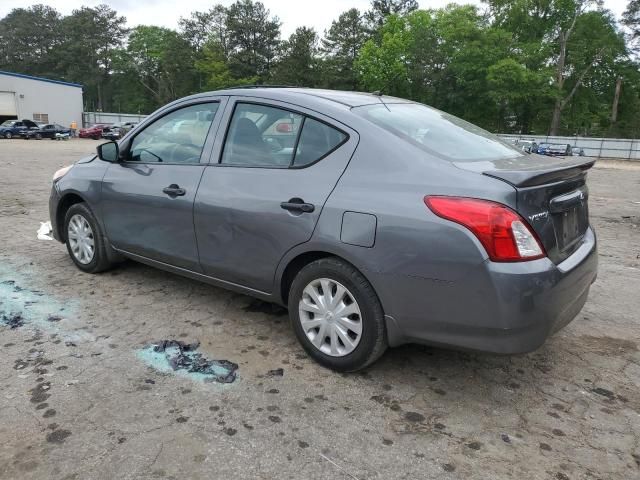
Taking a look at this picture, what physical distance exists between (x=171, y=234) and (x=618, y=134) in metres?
58.0

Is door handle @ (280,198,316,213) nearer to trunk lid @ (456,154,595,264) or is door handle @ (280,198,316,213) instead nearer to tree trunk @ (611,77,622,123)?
trunk lid @ (456,154,595,264)

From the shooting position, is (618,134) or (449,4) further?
(449,4)

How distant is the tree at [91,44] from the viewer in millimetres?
80500

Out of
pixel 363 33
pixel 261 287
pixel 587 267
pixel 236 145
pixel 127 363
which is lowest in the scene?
pixel 127 363

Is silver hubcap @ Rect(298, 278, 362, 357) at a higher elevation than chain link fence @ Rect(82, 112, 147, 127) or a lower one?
lower

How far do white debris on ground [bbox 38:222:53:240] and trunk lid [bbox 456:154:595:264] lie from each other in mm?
5289

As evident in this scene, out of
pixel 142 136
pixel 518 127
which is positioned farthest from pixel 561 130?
pixel 142 136

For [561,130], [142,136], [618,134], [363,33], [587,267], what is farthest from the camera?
[363,33]

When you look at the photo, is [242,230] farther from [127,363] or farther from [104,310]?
[104,310]

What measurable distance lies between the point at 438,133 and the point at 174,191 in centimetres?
187

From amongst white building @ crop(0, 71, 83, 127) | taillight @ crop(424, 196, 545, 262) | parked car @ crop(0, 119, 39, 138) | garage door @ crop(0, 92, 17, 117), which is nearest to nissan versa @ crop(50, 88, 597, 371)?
taillight @ crop(424, 196, 545, 262)

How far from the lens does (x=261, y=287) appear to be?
341cm

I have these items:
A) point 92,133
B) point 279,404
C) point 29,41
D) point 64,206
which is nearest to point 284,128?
point 279,404

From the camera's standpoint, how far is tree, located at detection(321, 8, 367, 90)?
6175cm
